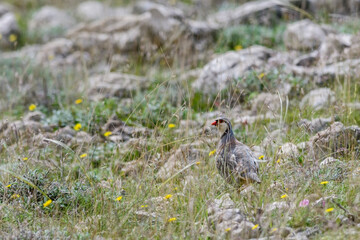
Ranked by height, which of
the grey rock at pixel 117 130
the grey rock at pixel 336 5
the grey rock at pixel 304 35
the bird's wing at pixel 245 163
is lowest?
the grey rock at pixel 117 130

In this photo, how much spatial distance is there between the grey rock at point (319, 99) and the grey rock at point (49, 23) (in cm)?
741

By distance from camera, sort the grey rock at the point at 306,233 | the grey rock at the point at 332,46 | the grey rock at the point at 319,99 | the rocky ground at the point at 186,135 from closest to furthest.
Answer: the grey rock at the point at 306,233, the rocky ground at the point at 186,135, the grey rock at the point at 319,99, the grey rock at the point at 332,46

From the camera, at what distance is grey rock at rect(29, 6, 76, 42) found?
40.0ft

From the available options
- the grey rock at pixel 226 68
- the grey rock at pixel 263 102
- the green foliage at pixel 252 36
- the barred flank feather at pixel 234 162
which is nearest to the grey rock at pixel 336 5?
the green foliage at pixel 252 36

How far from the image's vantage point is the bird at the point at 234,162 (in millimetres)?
4502

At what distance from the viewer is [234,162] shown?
4633mm

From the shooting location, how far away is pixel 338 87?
6535 mm

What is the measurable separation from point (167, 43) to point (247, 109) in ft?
8.36

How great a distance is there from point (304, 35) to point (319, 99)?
241cm

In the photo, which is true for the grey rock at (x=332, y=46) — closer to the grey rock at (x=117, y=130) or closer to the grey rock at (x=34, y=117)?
the grey rock at (x=117, y=130)

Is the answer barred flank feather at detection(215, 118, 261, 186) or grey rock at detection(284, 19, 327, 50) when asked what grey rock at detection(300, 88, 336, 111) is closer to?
barred flank feather at detection(215, 118, 261, 186)

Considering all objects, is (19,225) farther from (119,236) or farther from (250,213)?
(250,213)

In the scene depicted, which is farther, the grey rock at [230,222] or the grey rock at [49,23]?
the grey rock at [49,23]

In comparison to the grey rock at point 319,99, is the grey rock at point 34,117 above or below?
below
